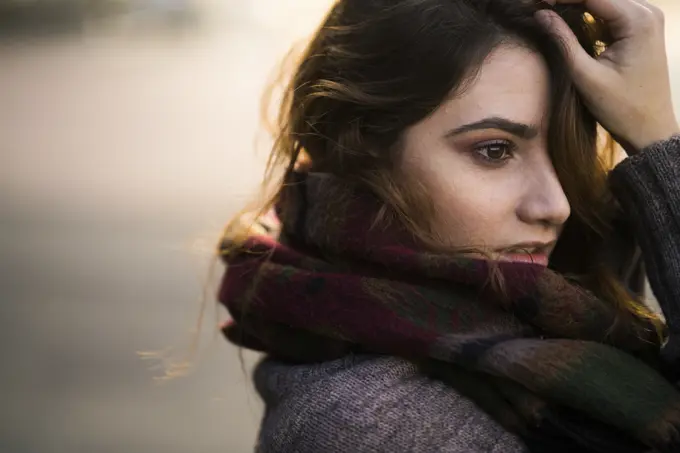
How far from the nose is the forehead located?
10cm

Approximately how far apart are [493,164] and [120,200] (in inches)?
241

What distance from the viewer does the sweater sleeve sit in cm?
161

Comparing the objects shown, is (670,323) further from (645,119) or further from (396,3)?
(396,3)

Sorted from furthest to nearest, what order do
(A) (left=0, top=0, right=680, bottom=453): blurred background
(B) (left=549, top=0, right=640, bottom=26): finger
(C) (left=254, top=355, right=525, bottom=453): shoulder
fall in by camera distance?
(A) (left=0, top=0, right=680, bottom=453): blurred background
(B) (left=549, top=0, right=640, bottom=26): finger
(C) (left=254, top=355, right=525, bottom=453): shoulder

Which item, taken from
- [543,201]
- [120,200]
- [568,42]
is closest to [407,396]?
[543,201]

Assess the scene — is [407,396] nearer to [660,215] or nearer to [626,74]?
[660,215]

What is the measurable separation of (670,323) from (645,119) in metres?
0.37

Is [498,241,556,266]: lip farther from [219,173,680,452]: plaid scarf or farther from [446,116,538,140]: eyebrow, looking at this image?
[446,116,538,140]: eyebrow

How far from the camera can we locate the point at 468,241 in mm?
1644

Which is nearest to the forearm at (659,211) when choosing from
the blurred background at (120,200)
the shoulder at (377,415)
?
the shoulder at (377,415)

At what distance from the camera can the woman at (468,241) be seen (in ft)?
4.89

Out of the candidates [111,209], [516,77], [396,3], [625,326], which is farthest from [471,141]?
[111,209]

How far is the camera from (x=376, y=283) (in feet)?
5.14

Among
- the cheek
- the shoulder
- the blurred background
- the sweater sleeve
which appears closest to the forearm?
the sweater sleeve
